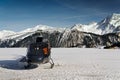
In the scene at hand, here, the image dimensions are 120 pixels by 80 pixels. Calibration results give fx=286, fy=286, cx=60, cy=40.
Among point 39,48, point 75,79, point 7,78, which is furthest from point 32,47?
point 75,79

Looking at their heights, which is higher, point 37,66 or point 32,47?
point 32,47

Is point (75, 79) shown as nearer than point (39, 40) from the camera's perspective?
Yes

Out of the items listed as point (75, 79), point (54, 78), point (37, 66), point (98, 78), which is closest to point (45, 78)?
point (54, 78)

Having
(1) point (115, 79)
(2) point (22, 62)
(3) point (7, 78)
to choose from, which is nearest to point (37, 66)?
(2) point (22, 62)

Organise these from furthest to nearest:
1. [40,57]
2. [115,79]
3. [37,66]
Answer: [37,66]
[40,57]
[115,79]

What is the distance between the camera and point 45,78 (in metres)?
15.3

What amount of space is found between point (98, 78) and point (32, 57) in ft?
22.2

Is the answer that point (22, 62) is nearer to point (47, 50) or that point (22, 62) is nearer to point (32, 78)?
point (47, 50)

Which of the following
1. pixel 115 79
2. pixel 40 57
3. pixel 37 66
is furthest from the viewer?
pixel 37 66

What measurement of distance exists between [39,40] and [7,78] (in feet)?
22.5

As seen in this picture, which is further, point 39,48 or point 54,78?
point 39,48

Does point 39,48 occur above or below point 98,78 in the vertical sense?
above

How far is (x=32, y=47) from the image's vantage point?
21.2 m

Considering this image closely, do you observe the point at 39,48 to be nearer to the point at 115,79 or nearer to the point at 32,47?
the point at 32,47
